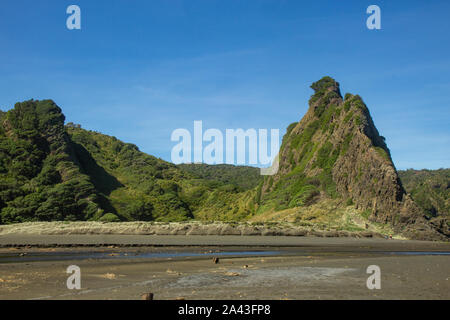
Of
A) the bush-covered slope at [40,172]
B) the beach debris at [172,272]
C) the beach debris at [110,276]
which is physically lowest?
the beach debris at [172,272]

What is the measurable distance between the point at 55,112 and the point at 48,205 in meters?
32.9

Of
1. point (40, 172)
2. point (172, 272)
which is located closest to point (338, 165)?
point (172, 272)

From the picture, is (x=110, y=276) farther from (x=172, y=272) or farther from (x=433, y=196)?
(x=433, y=196)

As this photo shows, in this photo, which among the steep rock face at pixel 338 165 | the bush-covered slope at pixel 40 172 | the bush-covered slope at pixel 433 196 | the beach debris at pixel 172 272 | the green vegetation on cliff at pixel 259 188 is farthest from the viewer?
the bush-covered slope at pixel 433 196

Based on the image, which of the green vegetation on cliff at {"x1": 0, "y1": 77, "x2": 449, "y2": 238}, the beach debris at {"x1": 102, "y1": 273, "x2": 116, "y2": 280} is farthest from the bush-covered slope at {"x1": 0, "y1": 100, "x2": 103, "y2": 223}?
the beach debris at {"x1": 102, "y1": 273, "x2": 116, "y2": 280}

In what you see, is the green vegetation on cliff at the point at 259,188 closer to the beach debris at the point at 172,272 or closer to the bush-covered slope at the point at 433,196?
the bush-covered slope at the point at 433,196

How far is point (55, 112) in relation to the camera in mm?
95625

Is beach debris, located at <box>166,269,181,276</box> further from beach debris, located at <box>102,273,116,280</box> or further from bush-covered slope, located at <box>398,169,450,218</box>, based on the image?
bush-covered slope, located at <box>398,169,450,218</box>

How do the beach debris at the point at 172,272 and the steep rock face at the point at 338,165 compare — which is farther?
the steep rock face at the point at 338,165

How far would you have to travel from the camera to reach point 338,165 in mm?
70125

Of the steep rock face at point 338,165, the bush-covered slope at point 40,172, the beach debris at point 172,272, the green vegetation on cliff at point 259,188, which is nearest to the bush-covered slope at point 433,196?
the green vegetation on cliff at point 259,188

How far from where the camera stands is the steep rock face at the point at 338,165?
56125 millimetres

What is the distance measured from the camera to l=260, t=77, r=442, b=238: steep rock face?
2210 inches

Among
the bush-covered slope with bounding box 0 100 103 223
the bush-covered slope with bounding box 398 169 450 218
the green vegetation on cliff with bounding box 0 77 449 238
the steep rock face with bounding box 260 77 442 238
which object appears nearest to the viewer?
the steep rock face with bounding box 260 77 442 238
